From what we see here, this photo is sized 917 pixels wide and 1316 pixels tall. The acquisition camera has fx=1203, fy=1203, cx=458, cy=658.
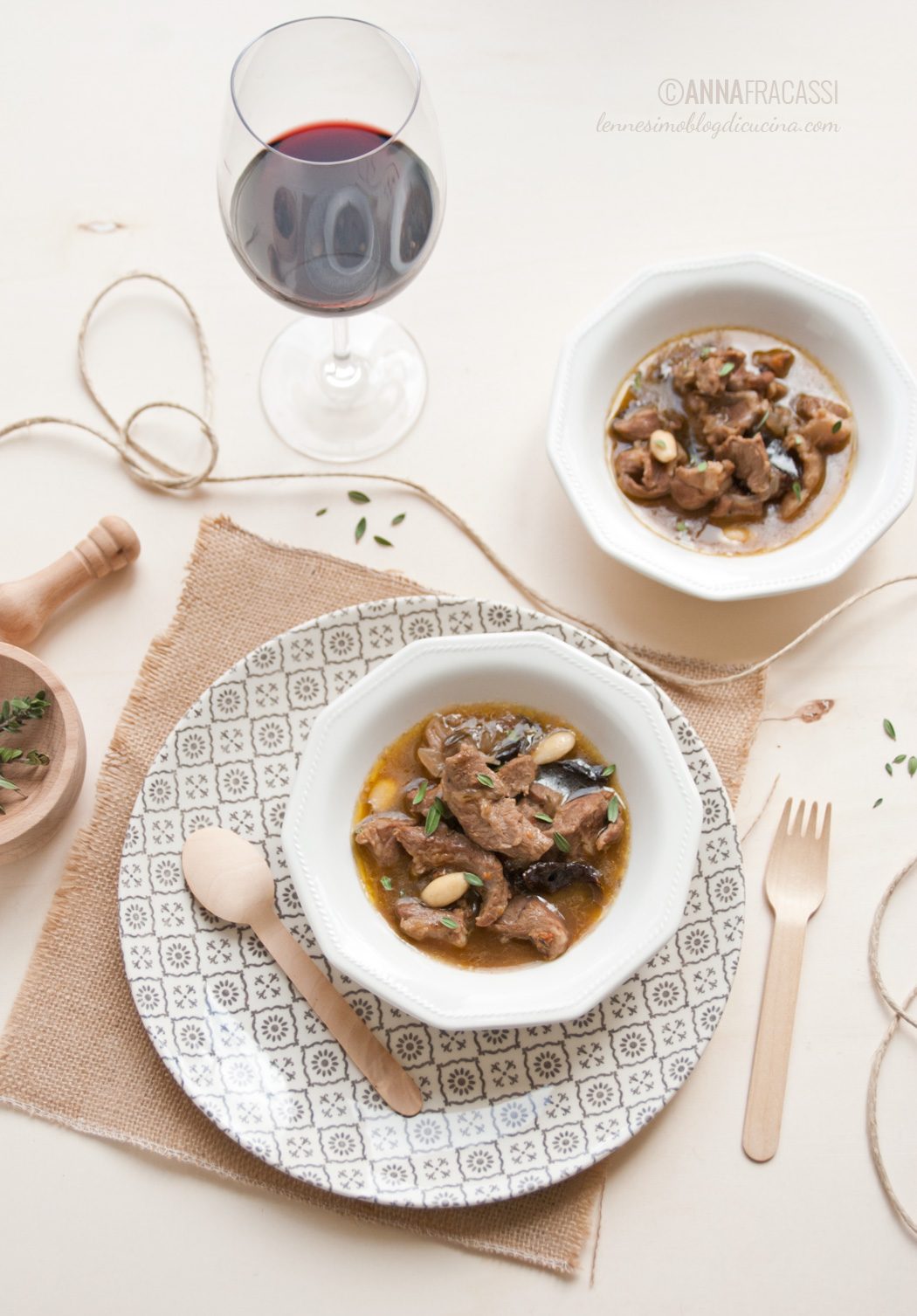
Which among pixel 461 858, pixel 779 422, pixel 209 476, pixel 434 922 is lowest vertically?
pixel 434 922

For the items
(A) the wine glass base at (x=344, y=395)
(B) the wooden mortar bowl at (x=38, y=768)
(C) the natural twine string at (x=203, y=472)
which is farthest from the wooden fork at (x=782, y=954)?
(B) the wooden mortar bowl at (x=38, y=768)

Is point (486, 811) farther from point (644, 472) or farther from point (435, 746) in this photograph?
point (644, 472)

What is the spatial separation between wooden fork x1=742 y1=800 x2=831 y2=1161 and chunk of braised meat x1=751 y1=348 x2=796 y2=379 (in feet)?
3.59

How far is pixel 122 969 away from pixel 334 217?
→ 1.72 meters

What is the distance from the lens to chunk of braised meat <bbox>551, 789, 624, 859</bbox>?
259cm

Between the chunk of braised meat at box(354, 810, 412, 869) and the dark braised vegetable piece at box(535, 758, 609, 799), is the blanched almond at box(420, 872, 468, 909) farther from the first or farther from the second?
the dark braised vegetable piece at box(535, 758, 609, 799)

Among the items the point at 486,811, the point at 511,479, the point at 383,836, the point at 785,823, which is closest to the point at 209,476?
the point at 511,479

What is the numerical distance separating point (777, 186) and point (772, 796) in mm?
1670

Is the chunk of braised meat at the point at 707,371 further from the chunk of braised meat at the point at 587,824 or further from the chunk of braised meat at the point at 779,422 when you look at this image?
the chunk of braised meat at the point at 587,824

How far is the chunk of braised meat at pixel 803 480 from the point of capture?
9.68ft

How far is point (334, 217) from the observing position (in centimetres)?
237

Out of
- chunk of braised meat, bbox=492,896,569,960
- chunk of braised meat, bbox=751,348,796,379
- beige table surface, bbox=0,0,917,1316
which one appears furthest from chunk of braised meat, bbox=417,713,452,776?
chunk of braised meat, bbox=751,348,796,379

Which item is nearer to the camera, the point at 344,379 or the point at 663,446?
the point at 663,446

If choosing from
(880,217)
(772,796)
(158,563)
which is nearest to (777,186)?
(880,217)
